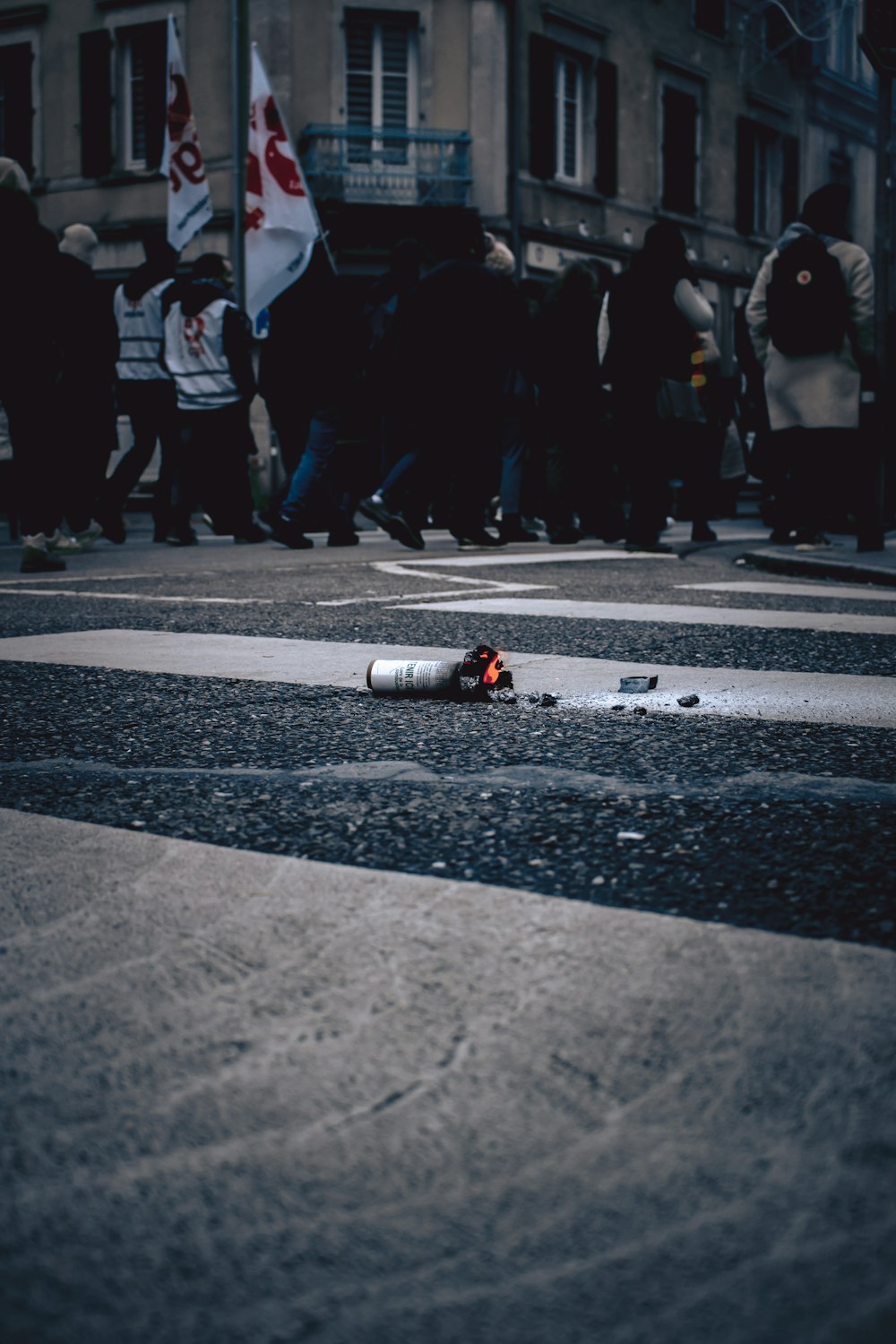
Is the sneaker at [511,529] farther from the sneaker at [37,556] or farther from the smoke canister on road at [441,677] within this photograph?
the smoke canister on road at [441,677]

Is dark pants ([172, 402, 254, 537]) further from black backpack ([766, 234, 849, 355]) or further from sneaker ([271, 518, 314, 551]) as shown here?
black backpack ([766, 234, 849, 355])

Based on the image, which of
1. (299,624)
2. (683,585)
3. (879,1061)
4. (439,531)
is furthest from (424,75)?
(879,1061)

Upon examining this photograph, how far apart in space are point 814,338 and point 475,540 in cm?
221

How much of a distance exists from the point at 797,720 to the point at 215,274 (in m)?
8.10

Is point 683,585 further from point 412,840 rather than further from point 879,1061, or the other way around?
point 879,1061

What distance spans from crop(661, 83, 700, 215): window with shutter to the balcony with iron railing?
17.7 ft

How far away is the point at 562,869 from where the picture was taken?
203cm

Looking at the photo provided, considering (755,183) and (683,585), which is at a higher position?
(755,183)

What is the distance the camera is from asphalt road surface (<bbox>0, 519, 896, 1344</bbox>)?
3.42ft

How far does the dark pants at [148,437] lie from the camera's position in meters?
10.6

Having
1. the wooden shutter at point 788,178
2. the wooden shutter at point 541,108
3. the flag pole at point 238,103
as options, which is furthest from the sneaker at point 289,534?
the wooden shutter at point 788,178

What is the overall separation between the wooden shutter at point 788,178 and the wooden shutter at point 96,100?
12.8 meters

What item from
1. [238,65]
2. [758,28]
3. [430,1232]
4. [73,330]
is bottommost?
[430,1232]

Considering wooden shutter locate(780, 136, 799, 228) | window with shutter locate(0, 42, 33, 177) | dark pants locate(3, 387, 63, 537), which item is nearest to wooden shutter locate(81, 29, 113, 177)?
window with shutter locate(0, 42, 33, 177)
